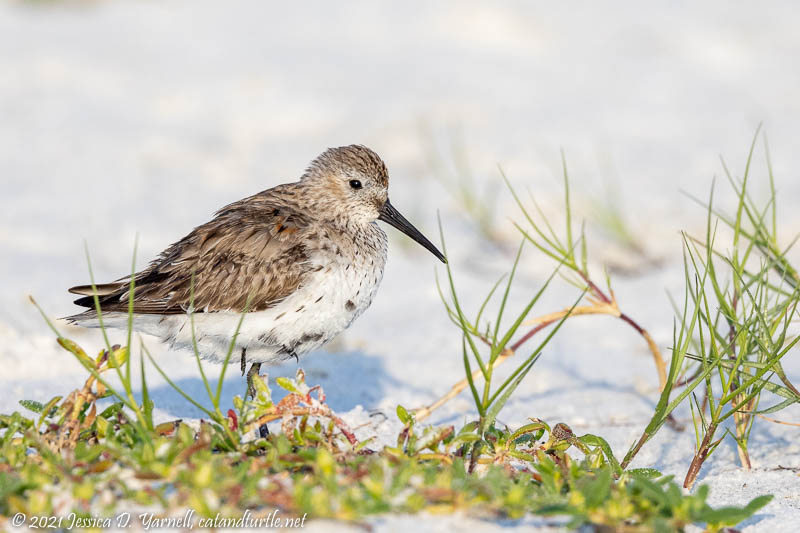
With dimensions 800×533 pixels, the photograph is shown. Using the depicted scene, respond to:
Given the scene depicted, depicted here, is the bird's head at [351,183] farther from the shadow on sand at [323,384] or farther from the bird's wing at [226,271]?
the shadow on sand at [323,384]

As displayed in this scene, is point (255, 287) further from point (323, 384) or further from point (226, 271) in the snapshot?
point (323, 384)

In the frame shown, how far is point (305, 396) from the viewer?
372 cm

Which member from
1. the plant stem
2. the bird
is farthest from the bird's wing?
the plant stem

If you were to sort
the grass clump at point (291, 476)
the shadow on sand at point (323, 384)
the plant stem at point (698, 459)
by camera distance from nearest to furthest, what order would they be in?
the grass clump at point (291, 476), the plant stem at point (698, 459), the shadow on sand at point (323, 384)

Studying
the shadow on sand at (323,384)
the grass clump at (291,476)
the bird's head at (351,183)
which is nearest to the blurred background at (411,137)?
the shadow on sand at (323,384)

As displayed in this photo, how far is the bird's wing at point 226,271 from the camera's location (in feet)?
15.6

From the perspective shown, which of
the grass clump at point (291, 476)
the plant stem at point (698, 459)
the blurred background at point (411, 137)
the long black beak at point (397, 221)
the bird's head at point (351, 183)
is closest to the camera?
the grass clump at point (291, 476)

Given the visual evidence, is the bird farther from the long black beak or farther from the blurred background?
the blurred background

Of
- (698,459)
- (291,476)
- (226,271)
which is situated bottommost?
(291,476)

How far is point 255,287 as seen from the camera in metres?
4.74

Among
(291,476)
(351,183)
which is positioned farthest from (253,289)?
(291,476)

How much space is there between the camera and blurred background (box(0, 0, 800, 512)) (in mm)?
6398

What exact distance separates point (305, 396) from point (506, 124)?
23.5 ft

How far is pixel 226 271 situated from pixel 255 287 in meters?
0.20
